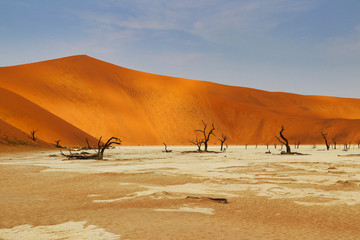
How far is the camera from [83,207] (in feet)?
25.6

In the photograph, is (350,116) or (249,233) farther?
(350,116)

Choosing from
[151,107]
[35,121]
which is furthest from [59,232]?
[151,107]

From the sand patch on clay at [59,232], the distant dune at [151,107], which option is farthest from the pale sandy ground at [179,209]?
the distant dune at [151,107]

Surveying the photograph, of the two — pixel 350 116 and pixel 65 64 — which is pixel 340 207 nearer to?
pixel 65 64

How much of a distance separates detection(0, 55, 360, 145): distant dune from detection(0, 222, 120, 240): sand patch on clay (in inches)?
2795

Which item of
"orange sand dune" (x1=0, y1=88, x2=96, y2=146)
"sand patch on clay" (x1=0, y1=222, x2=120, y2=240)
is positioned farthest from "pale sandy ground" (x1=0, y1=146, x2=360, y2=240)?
"orange sand dune" (x1=0, y1=88, x2=96, y2=146)

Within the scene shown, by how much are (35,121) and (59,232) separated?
168ft

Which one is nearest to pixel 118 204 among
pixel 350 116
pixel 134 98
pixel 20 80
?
pixel 20 80

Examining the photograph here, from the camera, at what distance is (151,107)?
93438 millimetres

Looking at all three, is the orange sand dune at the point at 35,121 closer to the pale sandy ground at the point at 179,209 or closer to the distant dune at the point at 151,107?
the distant dune at the point at 151,107

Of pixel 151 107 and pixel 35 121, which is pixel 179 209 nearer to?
pixel 35 121

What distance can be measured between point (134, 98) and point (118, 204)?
86.5 meters

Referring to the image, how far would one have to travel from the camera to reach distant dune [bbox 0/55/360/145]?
79.9m

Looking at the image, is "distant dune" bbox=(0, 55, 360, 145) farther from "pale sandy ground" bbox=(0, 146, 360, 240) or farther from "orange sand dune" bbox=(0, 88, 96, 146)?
"pale sandy ground" bbox=(0, 146, 360, 240)
